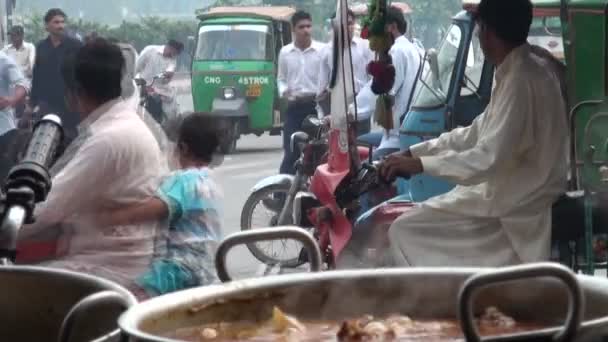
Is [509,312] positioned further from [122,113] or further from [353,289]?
[122,113]

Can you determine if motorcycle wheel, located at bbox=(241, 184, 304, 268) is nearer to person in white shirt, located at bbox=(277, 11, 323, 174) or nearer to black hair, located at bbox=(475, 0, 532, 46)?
person in white shirt, located at bbox=(277, 11, 323, 174)

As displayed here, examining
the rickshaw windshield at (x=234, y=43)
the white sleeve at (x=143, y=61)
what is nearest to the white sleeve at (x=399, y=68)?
the white sleeve at (x=143, y=61)

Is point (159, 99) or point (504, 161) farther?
point (159, 99)

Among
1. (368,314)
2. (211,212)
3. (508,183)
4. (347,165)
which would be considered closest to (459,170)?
(508,183)

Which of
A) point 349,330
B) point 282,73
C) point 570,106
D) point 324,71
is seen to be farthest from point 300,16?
point 349,330

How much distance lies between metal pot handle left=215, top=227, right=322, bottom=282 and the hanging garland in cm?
410

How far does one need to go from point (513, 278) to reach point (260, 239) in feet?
2.82

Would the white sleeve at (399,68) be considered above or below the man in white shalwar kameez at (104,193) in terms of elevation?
below

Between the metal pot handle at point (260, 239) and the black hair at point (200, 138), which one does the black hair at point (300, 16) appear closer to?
the black hair at point (200, 138)

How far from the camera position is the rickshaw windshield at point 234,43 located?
2586 cm

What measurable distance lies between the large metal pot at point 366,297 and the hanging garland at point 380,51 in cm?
418

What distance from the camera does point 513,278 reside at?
2473 millimetres

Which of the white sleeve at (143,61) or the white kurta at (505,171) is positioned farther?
the white sleeve at (143,61)

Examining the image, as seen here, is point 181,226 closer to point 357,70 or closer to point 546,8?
point 546,8
